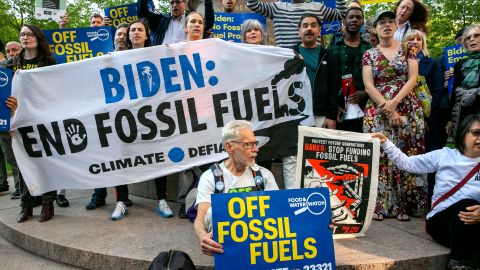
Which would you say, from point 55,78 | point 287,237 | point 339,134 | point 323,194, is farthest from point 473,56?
point 55,78

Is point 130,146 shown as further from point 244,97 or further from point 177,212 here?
point 244,97

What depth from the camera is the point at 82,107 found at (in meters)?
4.94

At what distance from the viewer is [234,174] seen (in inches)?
137

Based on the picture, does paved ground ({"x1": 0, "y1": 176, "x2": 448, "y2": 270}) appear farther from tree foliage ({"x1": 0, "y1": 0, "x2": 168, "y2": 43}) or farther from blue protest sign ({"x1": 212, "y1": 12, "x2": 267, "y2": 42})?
tree foliage ({"x1": 0, "y1": 0, "x2": 168, "y2": 43})

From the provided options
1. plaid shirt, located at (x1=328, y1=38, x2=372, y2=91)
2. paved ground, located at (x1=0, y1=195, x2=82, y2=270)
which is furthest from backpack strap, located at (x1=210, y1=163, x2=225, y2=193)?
plaid shirt, located at (x1=328, y1=38, x2=372, y2=91)

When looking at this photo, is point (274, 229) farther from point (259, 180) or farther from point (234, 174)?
point (234, 174)

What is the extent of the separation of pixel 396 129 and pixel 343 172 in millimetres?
936

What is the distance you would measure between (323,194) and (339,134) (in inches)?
44.8

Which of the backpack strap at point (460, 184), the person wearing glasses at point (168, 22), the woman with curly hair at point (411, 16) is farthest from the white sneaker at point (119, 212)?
the woman with curly hair at point (411, 16)

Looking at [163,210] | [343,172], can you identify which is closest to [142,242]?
[163,210]

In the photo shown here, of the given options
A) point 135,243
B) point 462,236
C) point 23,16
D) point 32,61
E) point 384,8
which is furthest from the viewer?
point 23,16

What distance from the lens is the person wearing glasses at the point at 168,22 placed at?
6102mm

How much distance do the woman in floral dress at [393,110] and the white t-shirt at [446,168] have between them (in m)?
0.64

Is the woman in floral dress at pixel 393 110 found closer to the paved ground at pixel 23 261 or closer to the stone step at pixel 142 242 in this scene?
the stone step at pixel 142 242
